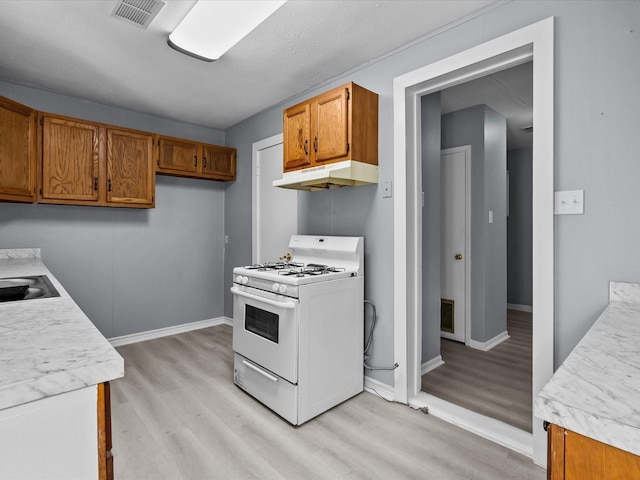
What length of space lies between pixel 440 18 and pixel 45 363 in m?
2.46

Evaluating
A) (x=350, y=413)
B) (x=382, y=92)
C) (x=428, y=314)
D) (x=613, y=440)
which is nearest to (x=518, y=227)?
Result: (x=428, y=314)

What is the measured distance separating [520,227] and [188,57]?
5.18m

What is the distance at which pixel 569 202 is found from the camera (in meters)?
1.69

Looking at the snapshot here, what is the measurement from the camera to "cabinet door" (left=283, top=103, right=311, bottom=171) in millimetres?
2607

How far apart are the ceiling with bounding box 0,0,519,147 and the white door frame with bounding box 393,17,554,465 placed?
30 centimetres

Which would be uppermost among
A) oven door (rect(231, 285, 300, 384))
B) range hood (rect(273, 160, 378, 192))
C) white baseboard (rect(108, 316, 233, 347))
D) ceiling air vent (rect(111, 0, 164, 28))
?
ceiling air vent (rect(111, 0, 164, 28))

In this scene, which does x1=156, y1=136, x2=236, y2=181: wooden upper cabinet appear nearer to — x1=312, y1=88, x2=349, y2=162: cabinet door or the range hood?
the range hood

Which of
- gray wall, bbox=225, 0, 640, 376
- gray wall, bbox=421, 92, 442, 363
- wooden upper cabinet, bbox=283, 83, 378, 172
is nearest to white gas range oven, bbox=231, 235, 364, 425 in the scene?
wooden upper cabinet, bbox=283, 83, 378, 172

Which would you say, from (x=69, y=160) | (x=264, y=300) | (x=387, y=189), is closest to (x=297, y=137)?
(x=387, y=189)

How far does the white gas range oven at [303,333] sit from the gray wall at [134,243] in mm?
1731

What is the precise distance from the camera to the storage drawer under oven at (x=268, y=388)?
2.12 m

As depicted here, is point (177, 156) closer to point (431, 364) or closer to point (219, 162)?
point (219, 162)

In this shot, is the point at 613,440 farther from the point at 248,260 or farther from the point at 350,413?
the point at 248,260

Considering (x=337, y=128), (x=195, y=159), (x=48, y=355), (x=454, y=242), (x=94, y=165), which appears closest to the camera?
(x=48, y=355)
